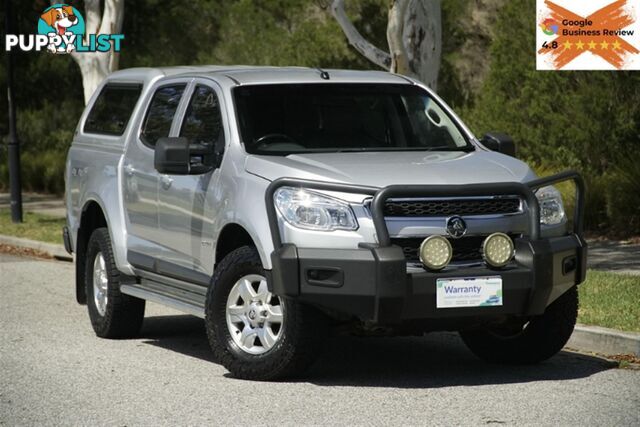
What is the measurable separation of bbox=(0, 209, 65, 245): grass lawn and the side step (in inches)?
303

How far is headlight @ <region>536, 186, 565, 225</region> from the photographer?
8633 millimetres

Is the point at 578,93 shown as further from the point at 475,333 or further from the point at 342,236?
the point at 342,236

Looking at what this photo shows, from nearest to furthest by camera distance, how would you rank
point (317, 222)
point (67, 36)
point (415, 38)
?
1. point (317, 222)
2. point (415, 38)
3. point (67, 36)

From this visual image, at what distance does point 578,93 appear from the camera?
70.9 ft

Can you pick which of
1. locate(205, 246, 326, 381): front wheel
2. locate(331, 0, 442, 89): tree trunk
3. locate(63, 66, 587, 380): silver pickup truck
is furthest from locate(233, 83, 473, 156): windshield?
locate(331, 0, 442, 89): tree trunk

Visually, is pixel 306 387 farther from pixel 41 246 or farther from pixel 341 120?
pixel 41 246

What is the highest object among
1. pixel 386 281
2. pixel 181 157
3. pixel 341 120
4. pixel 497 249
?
pixel 341 120

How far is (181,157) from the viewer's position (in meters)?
8.97

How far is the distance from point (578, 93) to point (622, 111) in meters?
0.99

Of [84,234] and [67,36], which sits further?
[67,36]

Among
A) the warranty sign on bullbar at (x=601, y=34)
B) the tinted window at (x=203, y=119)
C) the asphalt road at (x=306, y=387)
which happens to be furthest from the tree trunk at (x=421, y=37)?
the tinted window at (x=203, y=119)

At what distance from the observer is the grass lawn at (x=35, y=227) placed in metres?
18.5

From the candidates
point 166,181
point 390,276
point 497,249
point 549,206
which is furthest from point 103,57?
point 390,276

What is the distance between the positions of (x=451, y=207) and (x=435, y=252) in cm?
34
